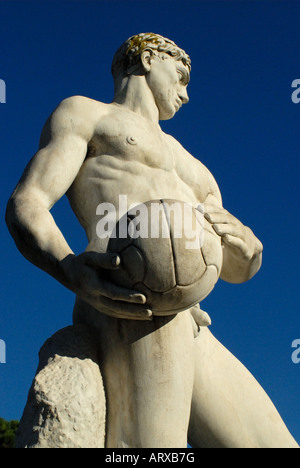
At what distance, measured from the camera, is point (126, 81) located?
19.4 ft

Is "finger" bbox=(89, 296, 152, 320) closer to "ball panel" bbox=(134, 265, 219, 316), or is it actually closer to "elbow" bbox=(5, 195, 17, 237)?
"ball panel" bbox=(134, 265, 219, 316)

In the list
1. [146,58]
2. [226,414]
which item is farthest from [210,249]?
[146,58]

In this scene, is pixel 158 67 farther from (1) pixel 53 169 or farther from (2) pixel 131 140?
(1) pixel 53 169

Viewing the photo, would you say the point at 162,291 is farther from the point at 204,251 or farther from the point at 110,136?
the point at 110,136

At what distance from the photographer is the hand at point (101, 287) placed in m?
4.18

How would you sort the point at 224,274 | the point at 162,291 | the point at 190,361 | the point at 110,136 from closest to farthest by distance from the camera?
the point at 162,291 → the point at 190,361 → the point at 110,136 → the point at 224,274

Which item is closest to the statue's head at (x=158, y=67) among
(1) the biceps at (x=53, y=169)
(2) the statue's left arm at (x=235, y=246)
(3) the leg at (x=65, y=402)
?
(1) the biceps at (x=53, y=169)

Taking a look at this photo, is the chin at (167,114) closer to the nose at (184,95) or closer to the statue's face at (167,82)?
the statue's face at (167,82)

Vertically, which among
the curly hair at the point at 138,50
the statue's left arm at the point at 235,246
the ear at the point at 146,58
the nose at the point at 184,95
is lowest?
the statue's left arm at the point at 235,246

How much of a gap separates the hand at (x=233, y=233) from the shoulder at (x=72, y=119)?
3.65 ft

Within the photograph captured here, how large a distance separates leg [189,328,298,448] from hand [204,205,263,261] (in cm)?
77

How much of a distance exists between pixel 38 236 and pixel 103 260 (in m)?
0.55
